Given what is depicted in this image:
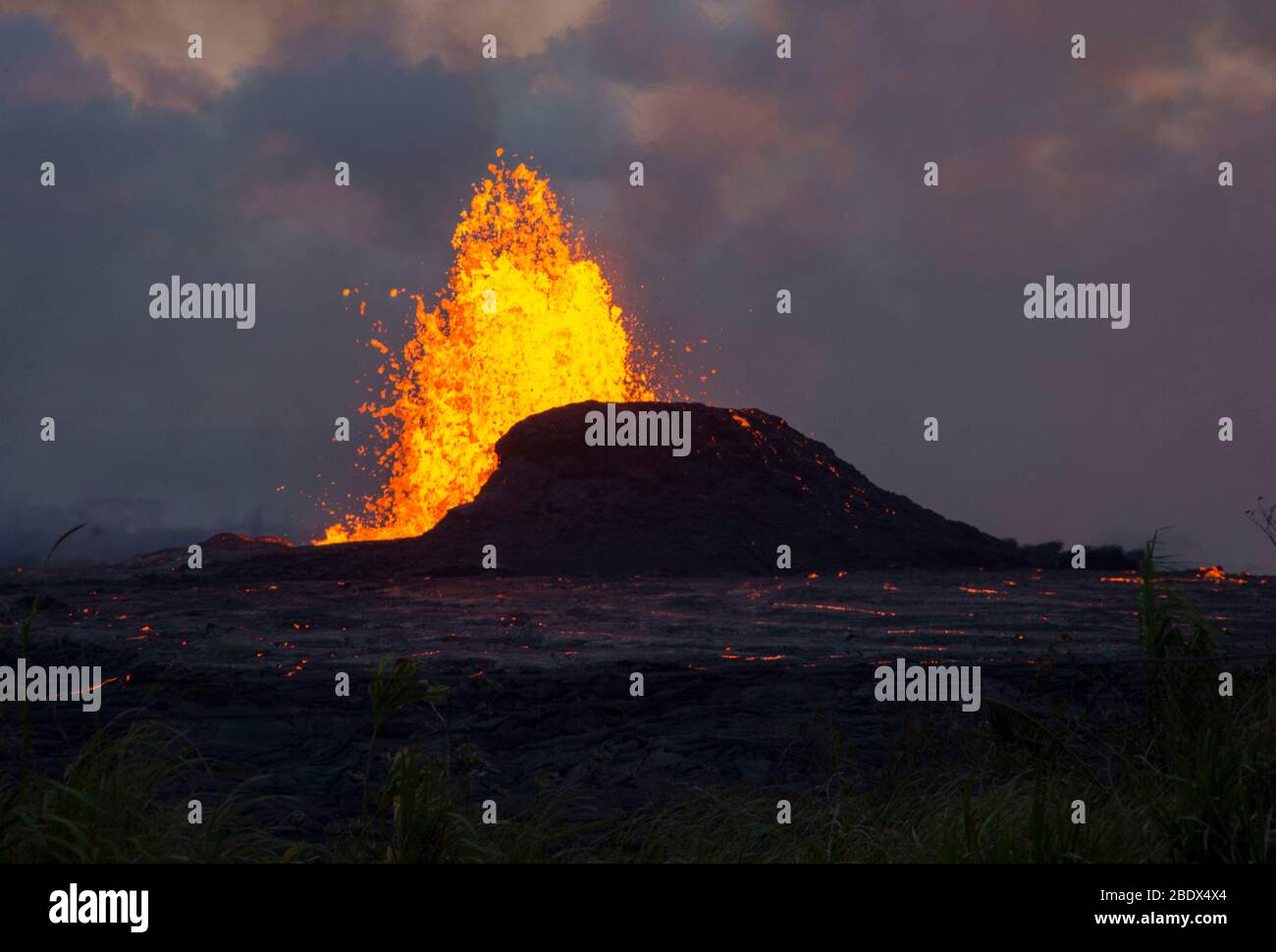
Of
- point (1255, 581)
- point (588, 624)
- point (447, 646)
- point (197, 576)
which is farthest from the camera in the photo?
point (1255, 581)

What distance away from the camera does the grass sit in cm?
685

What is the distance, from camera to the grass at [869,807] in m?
6.85

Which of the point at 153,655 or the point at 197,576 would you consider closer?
the point at 153,655

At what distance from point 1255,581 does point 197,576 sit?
28642 millimetres

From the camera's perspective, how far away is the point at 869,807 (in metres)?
9.64

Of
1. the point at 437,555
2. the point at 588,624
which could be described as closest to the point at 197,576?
the point at 437,555

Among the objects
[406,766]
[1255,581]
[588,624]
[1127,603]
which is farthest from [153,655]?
[1255,581]

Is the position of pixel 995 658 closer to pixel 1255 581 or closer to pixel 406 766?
pixel 406 766
